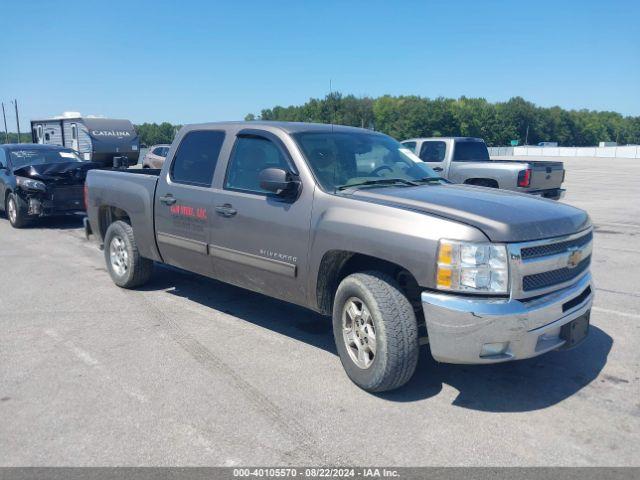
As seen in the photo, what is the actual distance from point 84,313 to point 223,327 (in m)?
1.61

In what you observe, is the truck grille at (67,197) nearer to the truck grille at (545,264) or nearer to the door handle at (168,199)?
the door handle at (168,199)

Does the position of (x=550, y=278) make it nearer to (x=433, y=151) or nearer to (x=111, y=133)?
(x=433, y=151)

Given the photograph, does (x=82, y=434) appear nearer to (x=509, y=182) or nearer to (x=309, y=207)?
(x=309, y=207)

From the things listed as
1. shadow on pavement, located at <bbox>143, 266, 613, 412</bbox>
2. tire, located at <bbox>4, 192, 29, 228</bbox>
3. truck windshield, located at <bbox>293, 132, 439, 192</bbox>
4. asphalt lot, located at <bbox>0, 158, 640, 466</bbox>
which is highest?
truck windshield, located at <bbox>293, 132, 439, 192</bbox>

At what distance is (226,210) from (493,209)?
7.66 ft

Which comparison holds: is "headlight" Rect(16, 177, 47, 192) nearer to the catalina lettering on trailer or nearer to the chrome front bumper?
the chrome front bumper

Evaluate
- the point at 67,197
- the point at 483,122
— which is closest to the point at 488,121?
the point at 483,122

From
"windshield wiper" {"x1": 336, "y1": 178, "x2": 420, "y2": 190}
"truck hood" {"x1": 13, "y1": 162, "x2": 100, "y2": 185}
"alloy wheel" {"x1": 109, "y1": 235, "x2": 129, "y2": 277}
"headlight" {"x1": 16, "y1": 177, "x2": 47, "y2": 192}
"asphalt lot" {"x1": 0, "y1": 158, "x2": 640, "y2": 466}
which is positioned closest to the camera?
"asphalt lot" {"x1": 0, "y1": 158, "x2": 640, "y2": 466}

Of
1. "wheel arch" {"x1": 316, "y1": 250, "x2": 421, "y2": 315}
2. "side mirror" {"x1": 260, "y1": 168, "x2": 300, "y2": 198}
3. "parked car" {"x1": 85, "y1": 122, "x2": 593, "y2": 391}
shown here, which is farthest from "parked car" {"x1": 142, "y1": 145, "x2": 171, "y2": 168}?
"wheel arch" {"x1": 316, "y1": 250, "x2": 421, "y2": 315}

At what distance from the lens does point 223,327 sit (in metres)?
5.37

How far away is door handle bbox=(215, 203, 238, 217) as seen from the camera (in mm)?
4909

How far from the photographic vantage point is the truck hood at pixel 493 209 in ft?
11.6

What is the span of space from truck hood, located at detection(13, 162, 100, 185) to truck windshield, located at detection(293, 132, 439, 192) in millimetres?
8131

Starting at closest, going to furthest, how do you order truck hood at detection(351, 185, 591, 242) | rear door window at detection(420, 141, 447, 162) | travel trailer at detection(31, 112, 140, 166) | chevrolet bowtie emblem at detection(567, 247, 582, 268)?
truck hood at detection(351, 185, 591, 242)
chevrolet bowtie emblem at detection(567, 247, 582, 268)
rear door window at detection(420, 141, 447, 162)
travel trailer at detection(31, 112, 140, 166)
